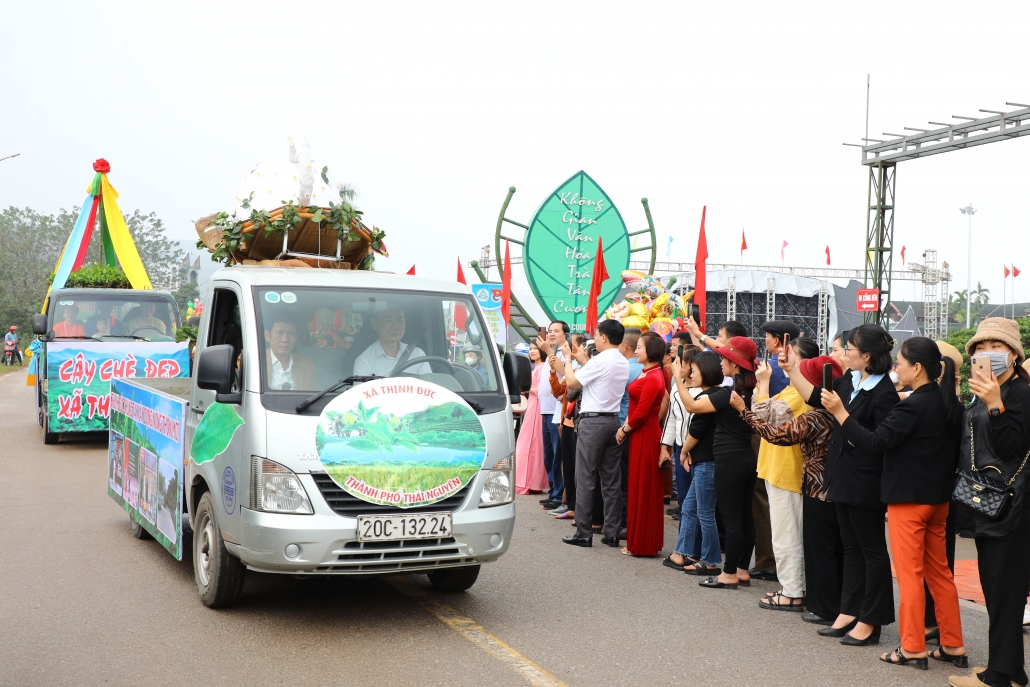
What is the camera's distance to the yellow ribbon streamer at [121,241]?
19.0 m

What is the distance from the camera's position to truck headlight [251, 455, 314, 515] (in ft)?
17.3

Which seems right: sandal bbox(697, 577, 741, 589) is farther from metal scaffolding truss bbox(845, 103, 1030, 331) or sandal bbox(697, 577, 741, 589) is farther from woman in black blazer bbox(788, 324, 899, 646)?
metal scaffolding truss bbox(845, 103, 1030, 331)

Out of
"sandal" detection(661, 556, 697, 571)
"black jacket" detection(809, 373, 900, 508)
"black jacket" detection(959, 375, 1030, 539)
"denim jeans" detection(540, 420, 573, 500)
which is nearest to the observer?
"black jacket" detection(959, 375, 1030, 539)

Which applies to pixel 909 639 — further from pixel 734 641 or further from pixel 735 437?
pixel 735 437

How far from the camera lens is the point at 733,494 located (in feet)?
23.2

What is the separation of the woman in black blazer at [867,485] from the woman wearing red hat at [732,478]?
1.29m

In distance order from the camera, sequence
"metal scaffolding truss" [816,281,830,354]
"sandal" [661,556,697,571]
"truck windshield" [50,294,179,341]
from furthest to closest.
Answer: "metal scaffolding truss" [816,281,830,354] → "truck windshield" [50,294,179,341] → "sandal" [661,556,697,571]

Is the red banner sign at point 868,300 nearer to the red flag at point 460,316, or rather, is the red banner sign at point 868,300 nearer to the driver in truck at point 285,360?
the red flag at point 460,316

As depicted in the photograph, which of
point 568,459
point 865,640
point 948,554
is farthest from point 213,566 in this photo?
point 568,459

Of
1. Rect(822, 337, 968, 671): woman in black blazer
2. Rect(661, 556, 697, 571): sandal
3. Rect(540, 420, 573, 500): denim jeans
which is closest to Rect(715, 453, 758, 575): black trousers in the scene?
Rect(661, 556, 697, 571): sandal

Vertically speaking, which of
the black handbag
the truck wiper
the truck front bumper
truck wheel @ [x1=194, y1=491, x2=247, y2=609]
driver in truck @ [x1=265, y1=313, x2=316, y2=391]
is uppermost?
driver in truck @ [x1=265, y1=313, x2=316, y2=391]

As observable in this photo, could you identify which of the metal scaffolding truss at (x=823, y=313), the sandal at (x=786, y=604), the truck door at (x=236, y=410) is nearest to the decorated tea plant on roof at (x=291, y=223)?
Result: the truck door at (x=236, y=410)

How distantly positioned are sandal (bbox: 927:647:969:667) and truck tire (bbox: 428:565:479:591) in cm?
281

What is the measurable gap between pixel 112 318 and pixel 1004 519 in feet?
42.4
